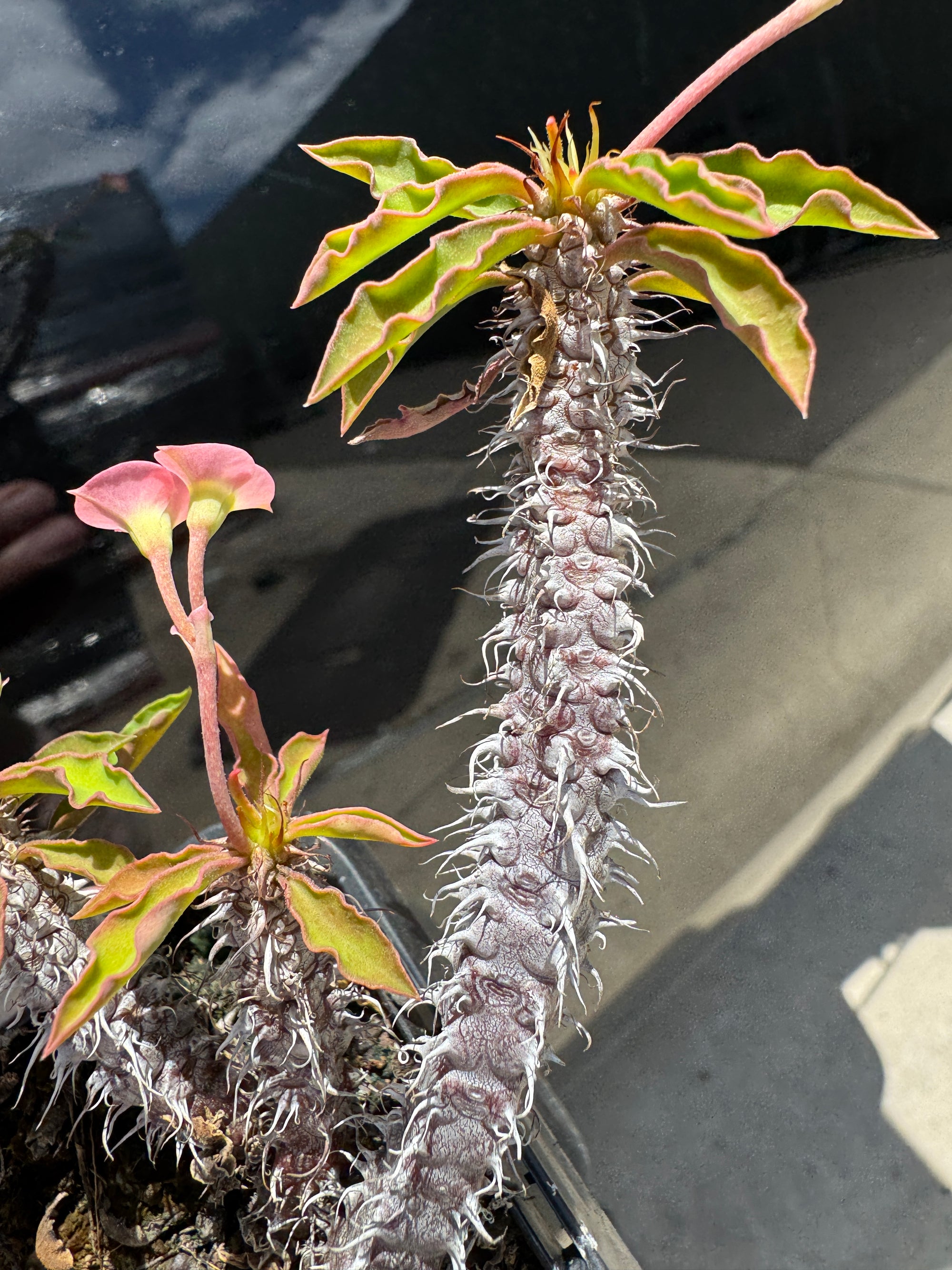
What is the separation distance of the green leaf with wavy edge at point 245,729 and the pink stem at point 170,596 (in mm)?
53

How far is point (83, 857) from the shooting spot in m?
0.47

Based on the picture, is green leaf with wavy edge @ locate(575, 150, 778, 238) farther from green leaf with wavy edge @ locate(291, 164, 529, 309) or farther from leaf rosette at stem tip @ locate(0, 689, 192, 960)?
leaf rosette at stem tip @ locate(0, 689, 192, 960)

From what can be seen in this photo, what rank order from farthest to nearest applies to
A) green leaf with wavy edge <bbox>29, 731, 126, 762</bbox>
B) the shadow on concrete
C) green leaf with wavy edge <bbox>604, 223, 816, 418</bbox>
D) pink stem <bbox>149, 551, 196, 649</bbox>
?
the shadow on concrete < green leaf with wavy edge <bbox>29, 731, 126, 762</bbox> < pink stem <bbox>149, 551, 196, 649</bbox> < green leaf with wavy edge <bbox>604, 223, 816, 418</bbox>

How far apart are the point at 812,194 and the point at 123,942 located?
0.40 m

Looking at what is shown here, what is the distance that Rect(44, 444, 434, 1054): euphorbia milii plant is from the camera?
375mm

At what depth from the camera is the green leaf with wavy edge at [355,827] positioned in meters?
0.41

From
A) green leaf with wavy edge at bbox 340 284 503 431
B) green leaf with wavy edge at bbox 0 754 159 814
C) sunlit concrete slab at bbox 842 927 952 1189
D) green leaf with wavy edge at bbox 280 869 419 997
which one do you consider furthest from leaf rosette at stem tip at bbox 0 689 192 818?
sunlit concrete slab at bbox 842 927 952 1189

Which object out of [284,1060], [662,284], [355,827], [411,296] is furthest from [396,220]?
[284,1060]

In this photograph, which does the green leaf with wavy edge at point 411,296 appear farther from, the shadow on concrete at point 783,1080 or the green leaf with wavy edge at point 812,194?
the shadow on concrete at point 783,1080

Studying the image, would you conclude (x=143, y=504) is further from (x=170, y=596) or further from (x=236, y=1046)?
(x=236, y=1046)

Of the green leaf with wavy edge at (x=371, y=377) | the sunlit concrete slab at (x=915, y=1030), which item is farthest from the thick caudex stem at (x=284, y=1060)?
the sunlit concrete slab at (x=915, y=1030)

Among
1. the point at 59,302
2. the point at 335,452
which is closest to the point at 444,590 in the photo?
the point at 335,452

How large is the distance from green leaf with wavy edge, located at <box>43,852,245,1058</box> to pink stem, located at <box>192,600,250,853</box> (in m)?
0.03

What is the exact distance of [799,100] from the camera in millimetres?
885
